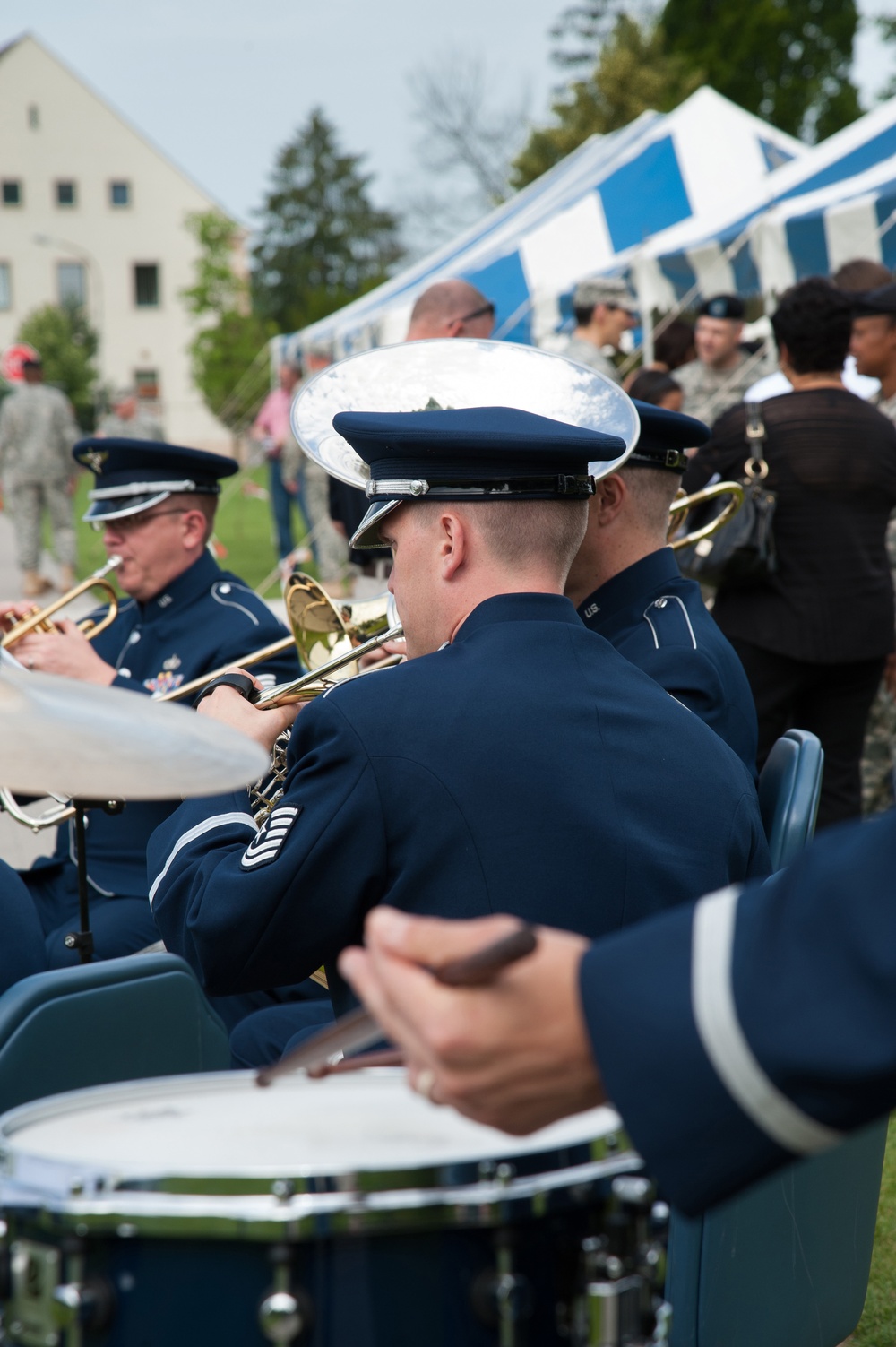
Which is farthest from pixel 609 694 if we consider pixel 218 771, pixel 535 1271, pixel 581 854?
pixel 535 1271

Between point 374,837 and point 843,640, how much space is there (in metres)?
3.02

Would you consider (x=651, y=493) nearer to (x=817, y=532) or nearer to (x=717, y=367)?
(x=817, y=532)

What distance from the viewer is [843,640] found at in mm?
4516

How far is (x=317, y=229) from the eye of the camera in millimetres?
63719

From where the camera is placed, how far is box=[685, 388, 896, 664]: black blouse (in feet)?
14.8

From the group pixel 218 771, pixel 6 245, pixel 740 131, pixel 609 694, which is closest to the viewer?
pixel 218 771

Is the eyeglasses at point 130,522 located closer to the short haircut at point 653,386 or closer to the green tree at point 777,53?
the short haircut at point 653,386

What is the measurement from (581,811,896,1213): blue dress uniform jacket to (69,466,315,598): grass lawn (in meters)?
10.7

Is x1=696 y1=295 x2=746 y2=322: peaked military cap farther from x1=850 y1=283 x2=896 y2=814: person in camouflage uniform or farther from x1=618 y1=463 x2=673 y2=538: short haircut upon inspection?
x1=618 y1=463 x2=673 y2=538: short haircut

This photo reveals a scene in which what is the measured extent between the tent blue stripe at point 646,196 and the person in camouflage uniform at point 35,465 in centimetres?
499

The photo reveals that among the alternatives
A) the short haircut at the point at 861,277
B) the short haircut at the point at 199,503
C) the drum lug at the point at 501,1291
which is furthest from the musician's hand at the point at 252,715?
the short haircut at the point at 861,277

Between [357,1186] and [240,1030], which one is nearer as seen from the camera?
[357,1186]

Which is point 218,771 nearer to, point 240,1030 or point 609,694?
point 609,694

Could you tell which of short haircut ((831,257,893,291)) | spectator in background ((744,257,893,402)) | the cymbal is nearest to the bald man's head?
spectator in background ((744,257,893,402))
